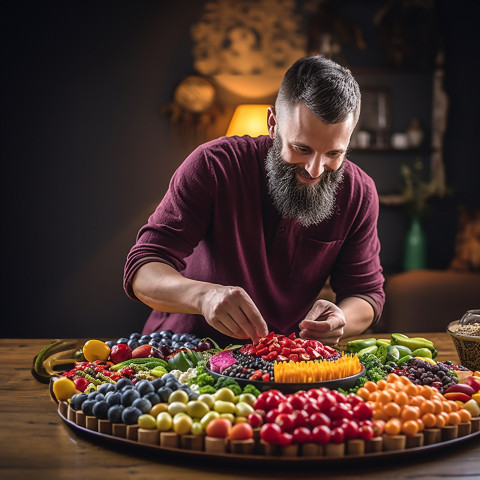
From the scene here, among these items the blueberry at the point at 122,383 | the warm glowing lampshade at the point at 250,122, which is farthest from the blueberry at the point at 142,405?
the warm glowing lampshade at the point at 250,122

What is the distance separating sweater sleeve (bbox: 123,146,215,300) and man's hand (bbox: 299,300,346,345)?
46 cm

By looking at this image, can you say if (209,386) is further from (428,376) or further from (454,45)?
(454,45)

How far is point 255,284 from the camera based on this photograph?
2131mm

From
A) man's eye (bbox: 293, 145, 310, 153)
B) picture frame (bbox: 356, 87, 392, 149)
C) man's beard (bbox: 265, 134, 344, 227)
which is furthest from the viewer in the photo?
picture frame (bbox: 356, 87, 392, 149)

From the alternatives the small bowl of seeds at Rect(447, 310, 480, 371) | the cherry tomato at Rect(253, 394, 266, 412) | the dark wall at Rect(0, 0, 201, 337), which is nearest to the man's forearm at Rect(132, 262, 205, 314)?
the cherry tomato at Rect(253, 394, 266, 412)

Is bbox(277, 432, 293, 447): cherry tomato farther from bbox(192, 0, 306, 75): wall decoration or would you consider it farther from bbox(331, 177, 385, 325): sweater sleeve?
bbox(192, 0, 306, 75): wall decoration

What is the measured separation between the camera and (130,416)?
1.20 metres

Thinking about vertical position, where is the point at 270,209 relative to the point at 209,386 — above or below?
above

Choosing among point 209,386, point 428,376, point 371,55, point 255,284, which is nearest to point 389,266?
point 371,55

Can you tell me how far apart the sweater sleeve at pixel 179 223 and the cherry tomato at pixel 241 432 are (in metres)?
0.84

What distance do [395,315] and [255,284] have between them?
2.54 metres

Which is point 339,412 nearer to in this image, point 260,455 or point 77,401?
point 260,455

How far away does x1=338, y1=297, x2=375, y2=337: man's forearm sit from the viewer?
204 centimetres

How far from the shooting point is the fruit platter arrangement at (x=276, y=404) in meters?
1.13
